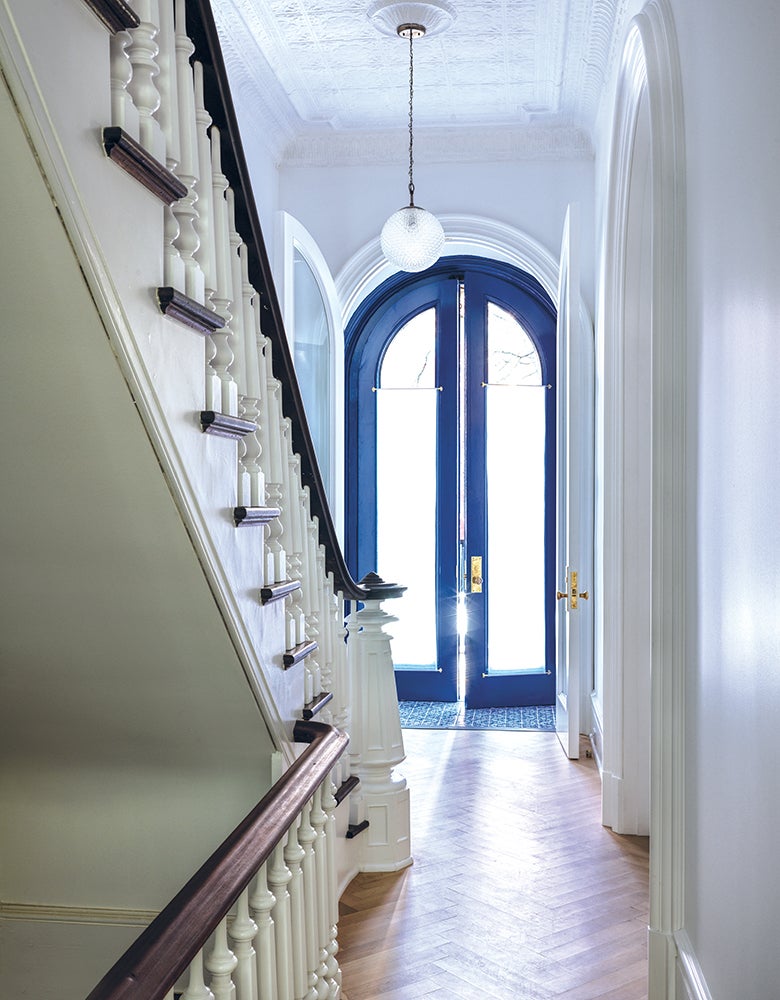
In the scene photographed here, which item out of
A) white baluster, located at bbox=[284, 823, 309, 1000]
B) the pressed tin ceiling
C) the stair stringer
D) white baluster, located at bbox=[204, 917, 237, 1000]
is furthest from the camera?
the pressed tin ceiling

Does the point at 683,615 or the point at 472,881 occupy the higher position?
the point at 683,615

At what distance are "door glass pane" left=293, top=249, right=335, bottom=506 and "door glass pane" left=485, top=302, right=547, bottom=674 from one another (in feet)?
3.90

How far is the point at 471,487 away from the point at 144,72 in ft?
16.1

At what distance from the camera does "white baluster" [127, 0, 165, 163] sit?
1.66 metres

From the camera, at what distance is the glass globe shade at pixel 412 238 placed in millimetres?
5012

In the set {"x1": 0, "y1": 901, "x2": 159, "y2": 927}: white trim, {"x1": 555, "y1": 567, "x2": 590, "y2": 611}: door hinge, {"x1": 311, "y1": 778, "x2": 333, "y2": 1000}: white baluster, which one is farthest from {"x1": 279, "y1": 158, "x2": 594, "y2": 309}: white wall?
{"x1": 0, "y1": 901, "x2": 159, "y2": 927}: white trim

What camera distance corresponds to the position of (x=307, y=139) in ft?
19.0

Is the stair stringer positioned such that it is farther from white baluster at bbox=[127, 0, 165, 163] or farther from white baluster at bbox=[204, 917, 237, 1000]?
white baluster at bbox=[204, 917, 237, 1000]

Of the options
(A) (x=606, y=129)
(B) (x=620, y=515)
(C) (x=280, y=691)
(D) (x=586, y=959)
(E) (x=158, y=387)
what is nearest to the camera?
(E) (x=158, y=387)

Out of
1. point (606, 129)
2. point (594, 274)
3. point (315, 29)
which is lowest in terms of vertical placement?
point (594, 274)

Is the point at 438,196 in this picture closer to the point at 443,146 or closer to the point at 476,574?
the point at 443,146

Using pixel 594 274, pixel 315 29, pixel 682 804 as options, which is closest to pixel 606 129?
pixel 594 274

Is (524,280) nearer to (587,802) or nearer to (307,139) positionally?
(307,139)

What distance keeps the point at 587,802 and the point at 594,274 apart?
291 centimetres
